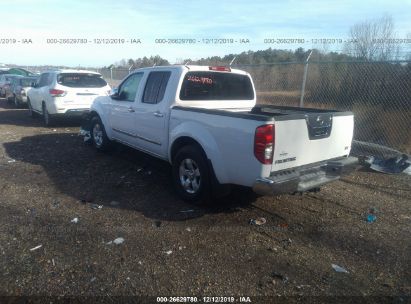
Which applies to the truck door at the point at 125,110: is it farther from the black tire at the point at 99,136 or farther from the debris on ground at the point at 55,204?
the debris on ground at the point at 55,204

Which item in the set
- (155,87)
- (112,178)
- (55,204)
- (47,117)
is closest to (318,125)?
(155,87)

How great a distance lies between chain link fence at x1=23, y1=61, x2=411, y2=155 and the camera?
7668 millimetres

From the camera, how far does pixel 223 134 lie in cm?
415

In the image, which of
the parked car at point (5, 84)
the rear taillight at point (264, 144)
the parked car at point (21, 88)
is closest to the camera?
the rear taillight at point (264, 144)

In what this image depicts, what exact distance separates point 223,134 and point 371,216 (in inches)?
93.8

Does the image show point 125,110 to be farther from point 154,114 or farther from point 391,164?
point 391,164

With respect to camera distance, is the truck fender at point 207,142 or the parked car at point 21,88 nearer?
the truck fender at point 207,142

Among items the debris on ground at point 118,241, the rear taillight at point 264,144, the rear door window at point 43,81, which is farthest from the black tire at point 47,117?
the rear taillight at point 264,144

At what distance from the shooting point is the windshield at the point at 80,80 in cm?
1032

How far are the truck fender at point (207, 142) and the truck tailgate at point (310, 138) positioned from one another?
2.42ft

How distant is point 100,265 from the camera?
332 centimetres

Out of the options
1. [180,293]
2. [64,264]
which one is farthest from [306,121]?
[64,264]

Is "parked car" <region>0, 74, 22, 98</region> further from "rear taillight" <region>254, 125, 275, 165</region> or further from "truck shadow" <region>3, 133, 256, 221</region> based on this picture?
"rear taillight" <region>254, 125, 275, 165</region>

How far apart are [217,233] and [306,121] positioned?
5.69ft
